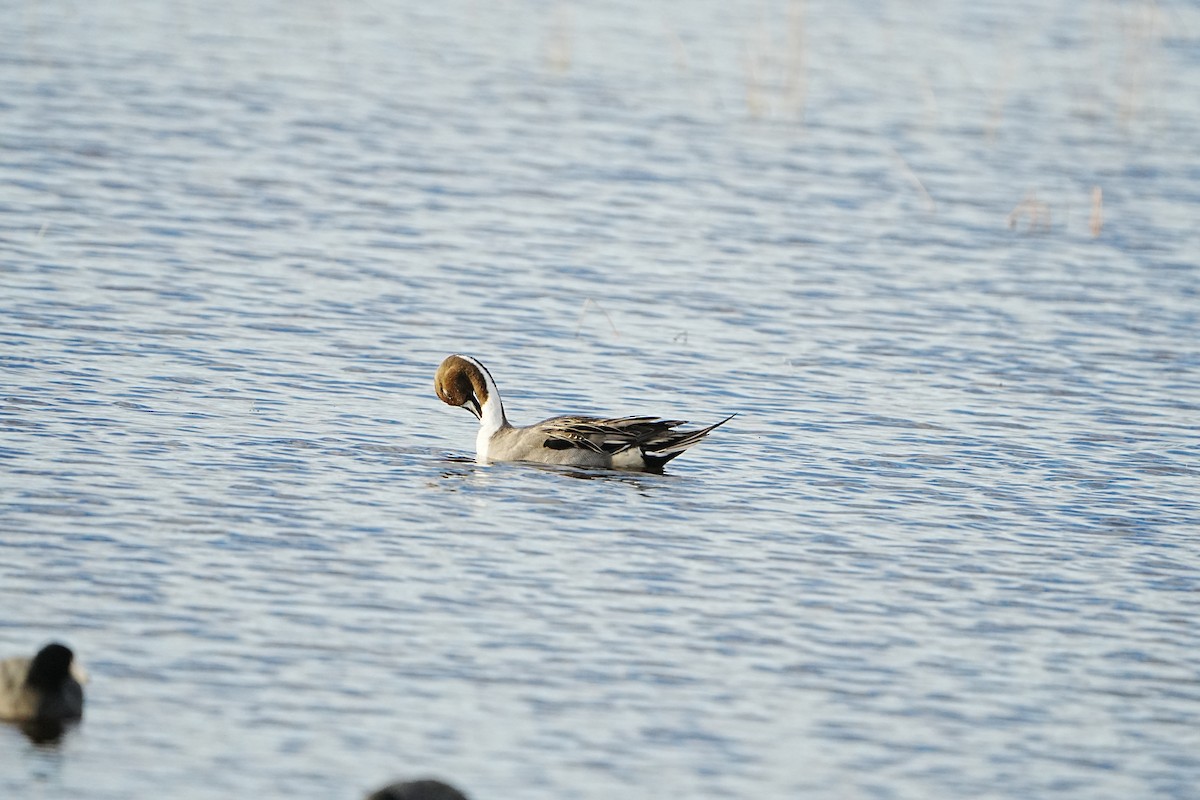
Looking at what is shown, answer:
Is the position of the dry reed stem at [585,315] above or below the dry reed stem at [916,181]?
below

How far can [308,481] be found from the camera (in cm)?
1216

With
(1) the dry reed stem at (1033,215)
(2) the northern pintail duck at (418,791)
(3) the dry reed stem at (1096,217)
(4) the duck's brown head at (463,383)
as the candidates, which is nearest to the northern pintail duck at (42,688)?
(2) the northern pintail duck at (418,791)

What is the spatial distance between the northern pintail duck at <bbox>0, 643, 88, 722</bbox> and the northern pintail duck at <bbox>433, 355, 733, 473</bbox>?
17.3ft

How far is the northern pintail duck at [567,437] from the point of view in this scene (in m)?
13.0

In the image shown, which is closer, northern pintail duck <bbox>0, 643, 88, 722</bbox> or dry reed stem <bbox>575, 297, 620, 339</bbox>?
northern pintail duck <bbox>0, 643, 88, 722</bbox>

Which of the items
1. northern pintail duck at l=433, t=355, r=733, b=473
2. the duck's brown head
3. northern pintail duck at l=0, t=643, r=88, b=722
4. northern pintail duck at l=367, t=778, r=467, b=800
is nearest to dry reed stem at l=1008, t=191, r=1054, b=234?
A: northern pintail duck at l=433, t=355, r=733, b=473

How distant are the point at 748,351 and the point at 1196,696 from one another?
777 centimetres

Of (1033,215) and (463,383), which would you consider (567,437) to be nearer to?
(463,383)

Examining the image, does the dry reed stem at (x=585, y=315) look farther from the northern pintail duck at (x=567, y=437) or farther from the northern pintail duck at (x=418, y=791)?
the northern pintail duck at (x=418, y=791)

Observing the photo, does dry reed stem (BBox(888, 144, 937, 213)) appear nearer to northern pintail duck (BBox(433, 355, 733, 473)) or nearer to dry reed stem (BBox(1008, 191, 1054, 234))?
dry reed stem (BBox(1008, 191, 1054, 234))

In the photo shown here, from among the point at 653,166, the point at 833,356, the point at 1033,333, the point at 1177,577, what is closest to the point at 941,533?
the point at 1177,577

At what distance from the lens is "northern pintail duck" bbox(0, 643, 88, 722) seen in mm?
8062

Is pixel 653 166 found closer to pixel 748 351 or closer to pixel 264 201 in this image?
pixel 264 201

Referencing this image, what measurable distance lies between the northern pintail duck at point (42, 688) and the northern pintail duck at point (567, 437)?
527 centimetres
